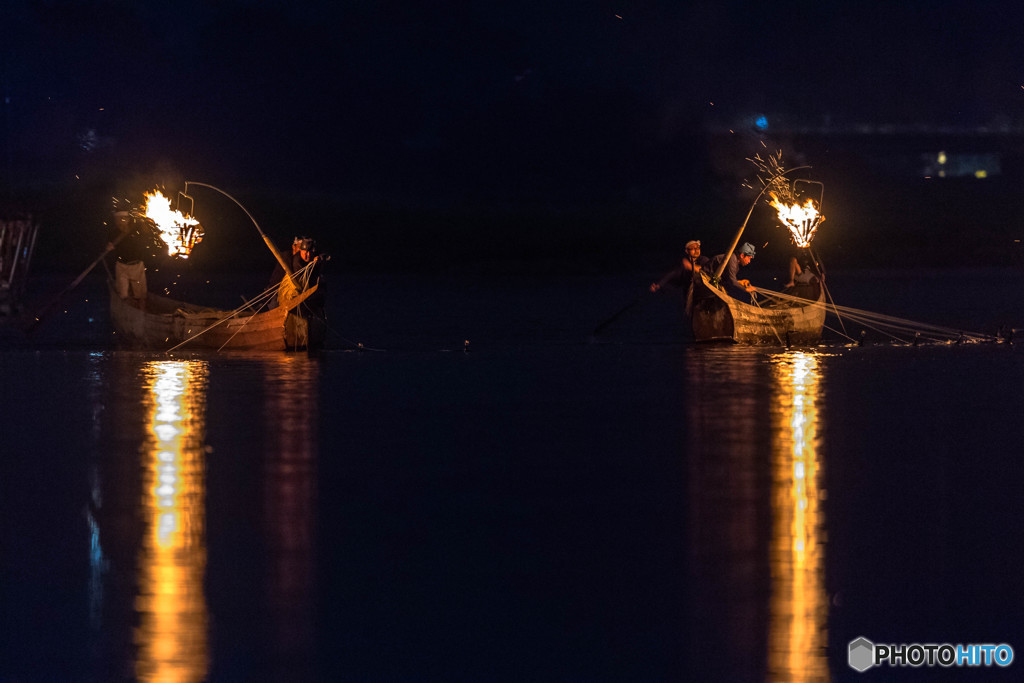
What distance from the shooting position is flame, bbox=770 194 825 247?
30.3m

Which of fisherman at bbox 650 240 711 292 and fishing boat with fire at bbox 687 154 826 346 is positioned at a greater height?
fisherman at bbox 650 240 711 292

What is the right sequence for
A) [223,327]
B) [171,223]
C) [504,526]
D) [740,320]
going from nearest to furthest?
[504,526] → [223,327] → [740,320] → [171,223]

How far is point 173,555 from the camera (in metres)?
9.27

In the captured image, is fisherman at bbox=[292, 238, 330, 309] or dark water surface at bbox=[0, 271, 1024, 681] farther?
fisherman at bbox=[292, 238, 330, 309]

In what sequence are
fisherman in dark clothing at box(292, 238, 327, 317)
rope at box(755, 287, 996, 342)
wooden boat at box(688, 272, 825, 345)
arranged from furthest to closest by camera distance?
rope at box(755, 287, 996, 342), wooden boat at box(688, 272, 825, 345), fisherman in dark clothing at box(292, 238, 327, 317)

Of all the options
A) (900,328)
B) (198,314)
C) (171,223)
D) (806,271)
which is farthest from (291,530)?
(900,328)

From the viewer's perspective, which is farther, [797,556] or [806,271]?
[806,271]

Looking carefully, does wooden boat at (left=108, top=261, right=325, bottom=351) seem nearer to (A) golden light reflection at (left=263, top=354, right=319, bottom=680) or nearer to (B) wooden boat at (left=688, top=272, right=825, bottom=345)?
(B) wooden boat at (left=688, top=272, right=825, bottom=345)

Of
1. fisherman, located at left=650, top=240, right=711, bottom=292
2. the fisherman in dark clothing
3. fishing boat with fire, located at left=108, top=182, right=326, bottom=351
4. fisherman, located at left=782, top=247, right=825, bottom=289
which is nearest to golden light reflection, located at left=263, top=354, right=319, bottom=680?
the fisherman in dark clothing

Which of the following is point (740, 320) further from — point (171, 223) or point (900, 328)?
point (171, 223)

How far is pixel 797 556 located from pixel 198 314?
20.4 meters

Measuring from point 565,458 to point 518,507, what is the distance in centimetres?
245

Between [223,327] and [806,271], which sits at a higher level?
[806,271]

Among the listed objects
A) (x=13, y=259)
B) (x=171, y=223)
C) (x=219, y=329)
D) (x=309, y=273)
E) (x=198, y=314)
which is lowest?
(x=219, y=329)
